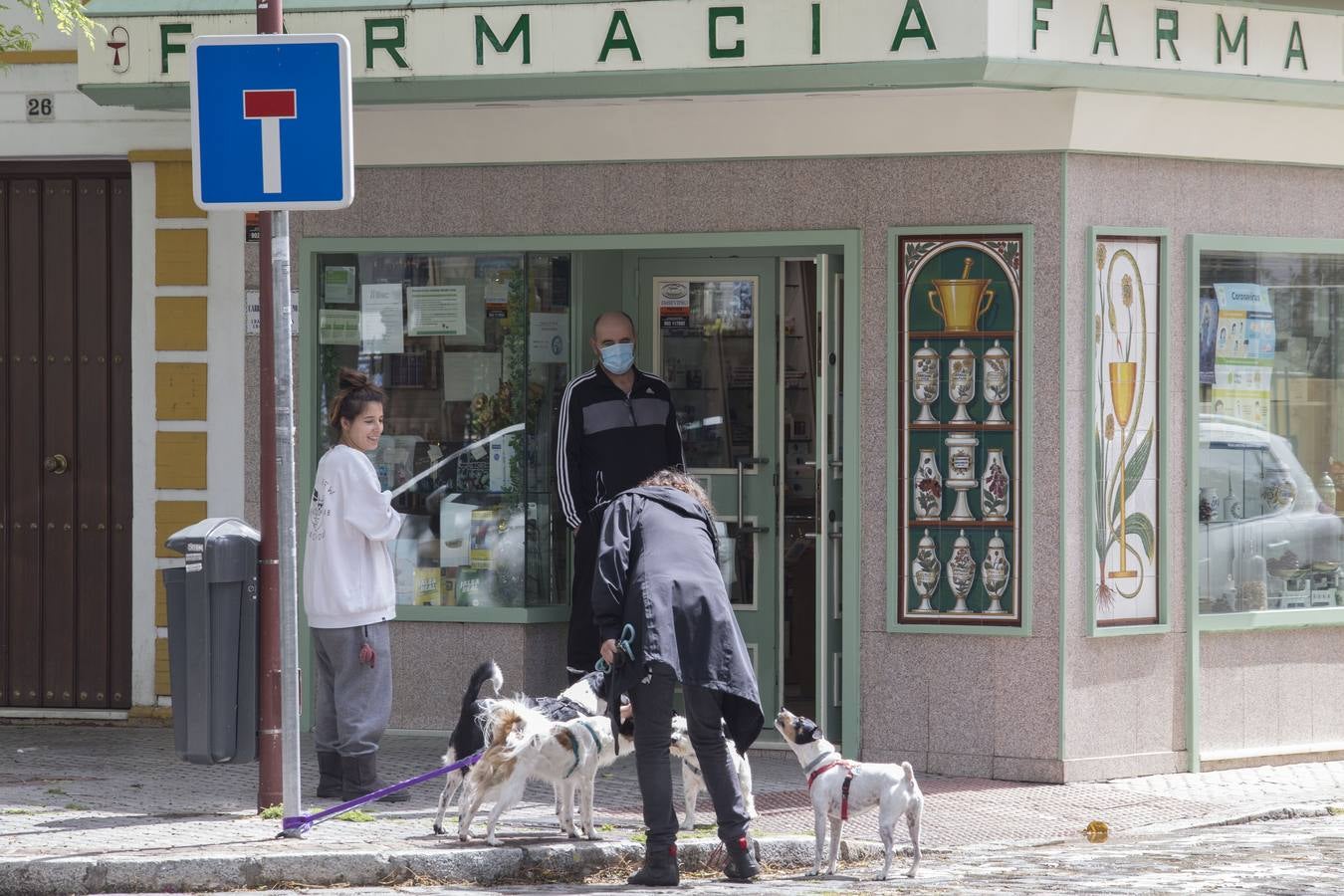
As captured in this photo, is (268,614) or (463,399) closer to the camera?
(268,614)

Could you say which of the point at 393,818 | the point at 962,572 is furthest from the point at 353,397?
the point at 962,572

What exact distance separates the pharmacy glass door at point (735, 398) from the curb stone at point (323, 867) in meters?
2.92

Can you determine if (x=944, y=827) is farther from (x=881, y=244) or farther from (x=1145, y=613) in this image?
(x=881, y=244)

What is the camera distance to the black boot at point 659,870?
23.1 ft

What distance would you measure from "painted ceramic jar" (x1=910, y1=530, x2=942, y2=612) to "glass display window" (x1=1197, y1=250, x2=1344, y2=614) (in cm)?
140

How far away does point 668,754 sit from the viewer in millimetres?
7184

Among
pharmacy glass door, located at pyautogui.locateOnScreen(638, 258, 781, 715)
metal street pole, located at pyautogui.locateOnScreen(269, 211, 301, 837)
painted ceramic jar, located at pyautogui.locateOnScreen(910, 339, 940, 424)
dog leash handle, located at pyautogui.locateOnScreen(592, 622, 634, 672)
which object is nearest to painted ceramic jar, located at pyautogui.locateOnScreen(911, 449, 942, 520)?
painted ceramic jar, located at pyautogui.locateOnScreen(910, 339, 940, 424)

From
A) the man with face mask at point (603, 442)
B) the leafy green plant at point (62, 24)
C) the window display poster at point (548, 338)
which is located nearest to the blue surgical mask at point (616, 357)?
the man with face mask at point (603, 442)

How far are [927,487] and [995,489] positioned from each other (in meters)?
0.34

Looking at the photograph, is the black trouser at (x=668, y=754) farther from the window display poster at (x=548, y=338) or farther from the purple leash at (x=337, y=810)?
the window display poster at (x=548, y=338)

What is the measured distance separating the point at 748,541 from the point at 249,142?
Answer: 418cm

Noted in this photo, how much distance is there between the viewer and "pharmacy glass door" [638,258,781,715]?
10.2 m

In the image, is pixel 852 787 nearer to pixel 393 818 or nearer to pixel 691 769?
pixel 691 769

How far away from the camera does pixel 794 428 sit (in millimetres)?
10227
